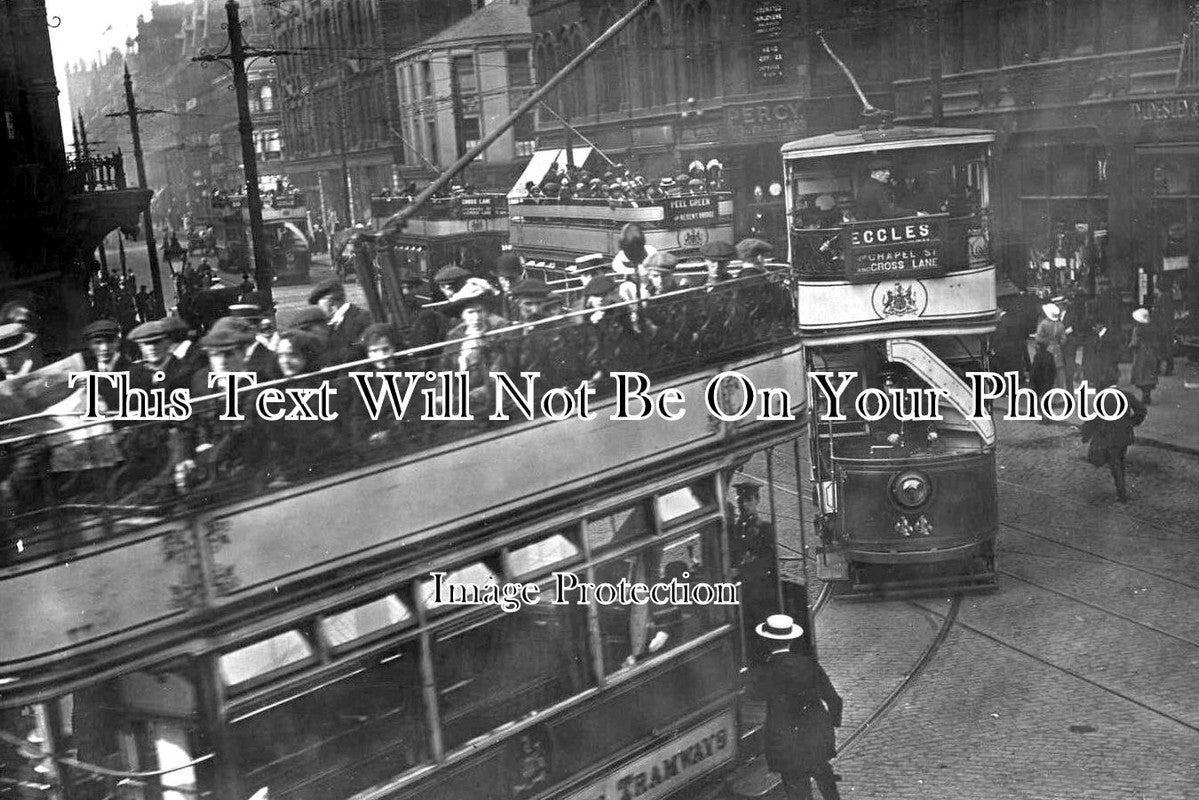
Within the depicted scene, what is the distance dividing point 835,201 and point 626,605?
549 cm

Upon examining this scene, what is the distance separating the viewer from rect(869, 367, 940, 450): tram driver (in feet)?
33.7

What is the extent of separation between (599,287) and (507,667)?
2.94 metres

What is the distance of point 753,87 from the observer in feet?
55.7

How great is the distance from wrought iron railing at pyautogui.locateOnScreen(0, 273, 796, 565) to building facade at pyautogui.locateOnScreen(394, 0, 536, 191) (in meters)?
2.36

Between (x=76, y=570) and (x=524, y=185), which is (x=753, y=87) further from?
(x=76, y=570)

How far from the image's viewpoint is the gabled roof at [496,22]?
355 inches

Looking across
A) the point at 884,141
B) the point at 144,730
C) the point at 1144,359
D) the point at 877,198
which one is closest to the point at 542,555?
the point at 144,730

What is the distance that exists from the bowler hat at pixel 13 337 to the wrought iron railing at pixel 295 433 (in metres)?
0.53

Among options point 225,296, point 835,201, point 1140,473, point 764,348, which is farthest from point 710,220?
point 225,296

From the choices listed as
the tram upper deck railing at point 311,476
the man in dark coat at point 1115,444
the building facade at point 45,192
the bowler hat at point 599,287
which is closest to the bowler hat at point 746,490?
the tram upper deck railing at point 311,476

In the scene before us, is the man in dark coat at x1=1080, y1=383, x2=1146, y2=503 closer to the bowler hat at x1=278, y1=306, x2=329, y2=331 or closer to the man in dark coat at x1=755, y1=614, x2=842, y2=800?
the man in dark coat at x1=755, y1=614, x2=842, y2=800

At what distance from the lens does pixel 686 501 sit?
6578mm

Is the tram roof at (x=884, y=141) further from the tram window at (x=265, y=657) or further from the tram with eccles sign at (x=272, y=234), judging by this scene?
the tram window at (x=265, y=657)

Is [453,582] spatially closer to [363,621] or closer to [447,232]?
[363,621]
